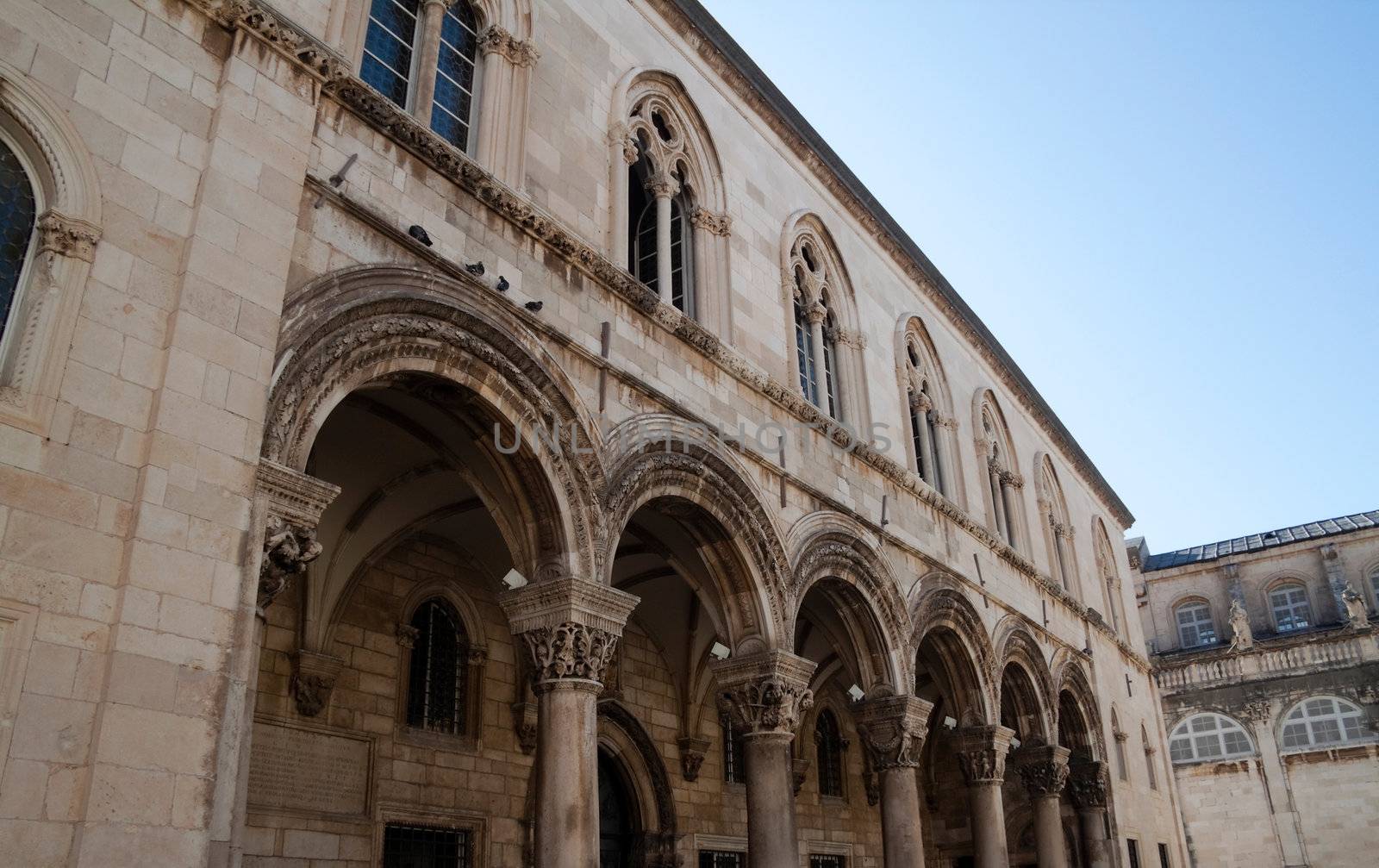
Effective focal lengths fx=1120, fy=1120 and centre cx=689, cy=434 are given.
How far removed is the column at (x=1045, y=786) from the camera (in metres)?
16.4

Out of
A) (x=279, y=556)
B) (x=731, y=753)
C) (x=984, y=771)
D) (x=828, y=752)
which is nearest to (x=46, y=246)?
(x=279, y=556)

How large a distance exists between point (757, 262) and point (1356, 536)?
3196cm

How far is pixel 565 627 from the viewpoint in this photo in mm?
8430

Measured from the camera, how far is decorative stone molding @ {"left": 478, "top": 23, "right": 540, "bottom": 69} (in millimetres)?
9969

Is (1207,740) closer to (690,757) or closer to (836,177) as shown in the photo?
(690,757)

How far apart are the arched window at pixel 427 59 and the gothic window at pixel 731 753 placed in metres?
Result: 8.91

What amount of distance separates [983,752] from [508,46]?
33.7 ft

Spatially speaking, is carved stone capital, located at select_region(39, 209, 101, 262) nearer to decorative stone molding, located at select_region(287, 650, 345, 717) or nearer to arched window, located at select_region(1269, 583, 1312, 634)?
decorative stone molding, located at select_region(287, 650, 345, 717)

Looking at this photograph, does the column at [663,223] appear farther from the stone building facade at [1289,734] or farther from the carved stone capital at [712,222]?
the stone building facade at [1289,734]

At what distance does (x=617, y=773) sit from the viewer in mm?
13750

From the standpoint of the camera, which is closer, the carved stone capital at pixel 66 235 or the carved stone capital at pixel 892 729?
the carved stone capital at pixel 66 235

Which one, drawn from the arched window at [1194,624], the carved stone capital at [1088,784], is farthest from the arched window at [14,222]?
the arched window at [1194,624]

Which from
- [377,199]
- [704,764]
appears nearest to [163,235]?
[377,199]

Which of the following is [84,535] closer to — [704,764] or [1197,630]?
[704,764]
